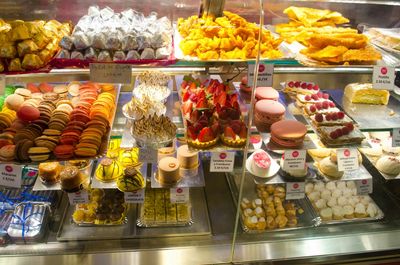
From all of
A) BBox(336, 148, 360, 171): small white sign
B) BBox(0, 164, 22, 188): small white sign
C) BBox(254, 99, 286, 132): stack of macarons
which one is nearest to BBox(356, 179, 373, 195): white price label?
BBox(336, 148, 360, 171): small white sign

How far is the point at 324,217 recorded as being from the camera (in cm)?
272

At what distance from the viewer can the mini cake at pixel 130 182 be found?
7.87 feet

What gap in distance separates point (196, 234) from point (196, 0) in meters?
1.43

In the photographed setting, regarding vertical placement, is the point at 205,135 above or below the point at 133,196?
above

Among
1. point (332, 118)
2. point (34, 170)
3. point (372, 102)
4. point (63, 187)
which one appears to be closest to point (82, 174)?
point (63, 187)

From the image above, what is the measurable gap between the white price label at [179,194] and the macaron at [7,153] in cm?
90

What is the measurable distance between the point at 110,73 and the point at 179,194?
A: 87cm

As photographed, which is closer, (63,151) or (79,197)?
(63,151)

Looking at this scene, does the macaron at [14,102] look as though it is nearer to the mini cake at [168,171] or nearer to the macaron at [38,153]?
the macaron at [38,153]

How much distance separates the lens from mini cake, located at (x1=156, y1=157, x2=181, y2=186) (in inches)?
95.4

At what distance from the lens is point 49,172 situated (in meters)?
2.43

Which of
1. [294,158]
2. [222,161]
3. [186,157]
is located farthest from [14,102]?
[294,158]

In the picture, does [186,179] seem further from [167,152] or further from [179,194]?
[167,152]

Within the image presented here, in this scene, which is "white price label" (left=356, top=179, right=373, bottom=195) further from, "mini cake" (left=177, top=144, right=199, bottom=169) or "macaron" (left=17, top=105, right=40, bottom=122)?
"macaron" (left=17, top=105, right=40, bottom=122)
